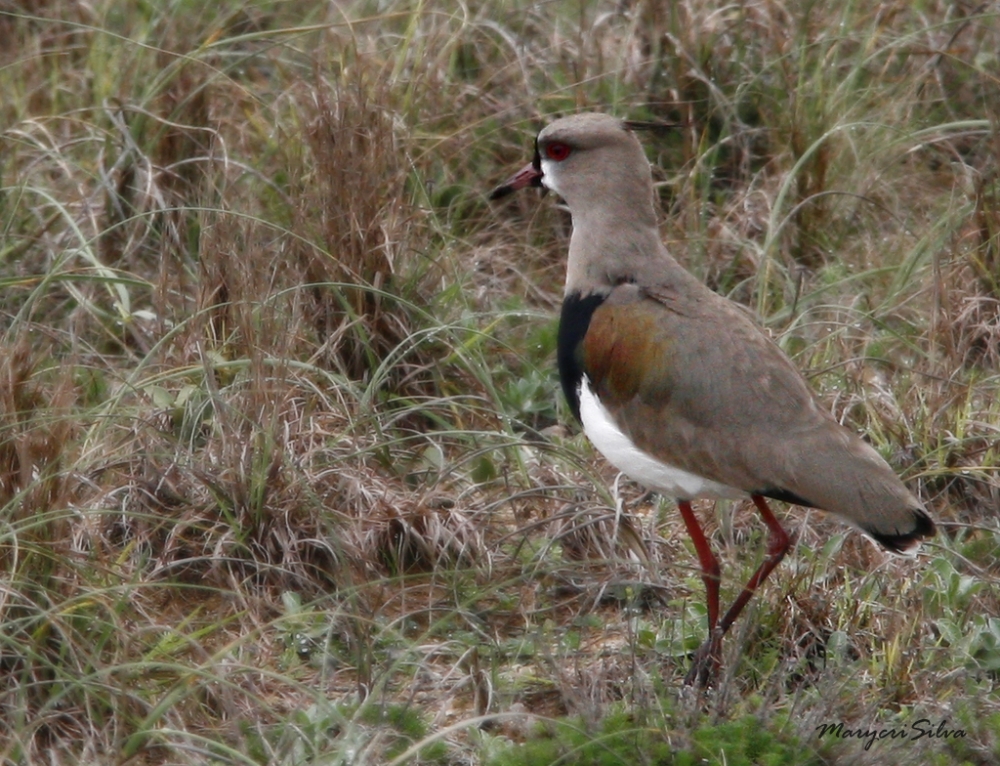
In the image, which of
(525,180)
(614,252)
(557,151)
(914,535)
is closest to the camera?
(914,535)

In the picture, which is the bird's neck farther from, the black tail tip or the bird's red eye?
the black tail tip

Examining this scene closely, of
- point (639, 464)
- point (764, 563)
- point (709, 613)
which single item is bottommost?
point (709, 613)

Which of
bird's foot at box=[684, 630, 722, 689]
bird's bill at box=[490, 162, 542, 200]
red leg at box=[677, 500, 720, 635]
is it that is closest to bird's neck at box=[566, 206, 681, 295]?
bird's bill at box=[490, 162, 542, 200]

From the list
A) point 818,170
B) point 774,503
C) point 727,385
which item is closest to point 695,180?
point 818,170

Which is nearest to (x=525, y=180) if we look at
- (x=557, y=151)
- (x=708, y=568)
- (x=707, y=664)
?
(x=557, y=151)

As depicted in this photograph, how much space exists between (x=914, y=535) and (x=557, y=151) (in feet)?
4.98

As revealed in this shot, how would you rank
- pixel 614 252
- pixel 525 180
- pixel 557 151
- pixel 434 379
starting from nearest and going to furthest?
1. pixel 614 252
2. pixel 557 151
3. pixel 525 180
4. pixel 434 379

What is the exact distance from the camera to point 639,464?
391 centimetres

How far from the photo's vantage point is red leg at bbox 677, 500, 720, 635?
151 inches

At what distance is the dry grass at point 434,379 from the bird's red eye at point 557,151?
601 millimetres

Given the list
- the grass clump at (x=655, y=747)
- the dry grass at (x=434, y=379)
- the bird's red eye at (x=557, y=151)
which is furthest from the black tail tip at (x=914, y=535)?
the bird's red eye at (x=557, y=151)

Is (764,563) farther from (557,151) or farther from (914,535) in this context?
(557,151)

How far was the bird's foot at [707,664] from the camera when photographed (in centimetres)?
371

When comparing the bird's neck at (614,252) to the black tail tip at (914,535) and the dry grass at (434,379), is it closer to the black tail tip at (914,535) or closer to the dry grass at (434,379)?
the dry grass at (434,379)
